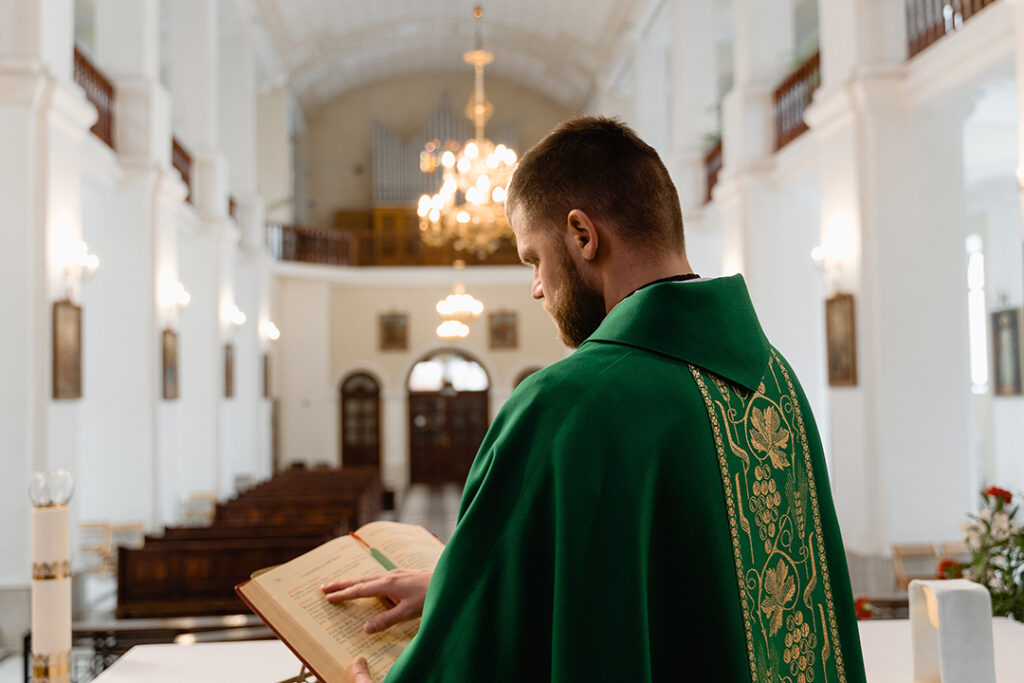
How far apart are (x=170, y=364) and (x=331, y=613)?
10.3 metres

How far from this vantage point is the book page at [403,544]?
1.98m

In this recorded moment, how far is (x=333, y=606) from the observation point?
179cm

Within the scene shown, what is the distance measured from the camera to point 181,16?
13.4m

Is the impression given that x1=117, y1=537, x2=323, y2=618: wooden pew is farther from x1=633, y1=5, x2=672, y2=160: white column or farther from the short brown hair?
x1=633, y1=5, x2=672, y2=160: white column

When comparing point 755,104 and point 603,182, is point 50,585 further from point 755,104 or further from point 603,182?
point 755,104

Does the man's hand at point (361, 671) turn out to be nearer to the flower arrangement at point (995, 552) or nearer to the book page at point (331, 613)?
the book page at point (331, 613)

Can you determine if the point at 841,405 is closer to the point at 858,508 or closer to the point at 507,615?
the point at 858,508

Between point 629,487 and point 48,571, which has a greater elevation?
point 629,487

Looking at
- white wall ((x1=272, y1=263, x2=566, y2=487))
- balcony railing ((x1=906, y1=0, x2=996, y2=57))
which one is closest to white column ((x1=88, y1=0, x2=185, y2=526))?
balcony railing ((x1=906, y1=0, x2=996, y2=57))

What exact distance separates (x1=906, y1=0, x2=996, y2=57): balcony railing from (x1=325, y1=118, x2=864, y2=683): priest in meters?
7.06

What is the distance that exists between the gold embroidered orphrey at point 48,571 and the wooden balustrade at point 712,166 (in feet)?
36.9

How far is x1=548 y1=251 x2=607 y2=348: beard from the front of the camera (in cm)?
146

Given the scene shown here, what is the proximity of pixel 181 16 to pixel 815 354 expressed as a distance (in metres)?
10.1

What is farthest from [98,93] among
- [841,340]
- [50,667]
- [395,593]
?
[395,593]
